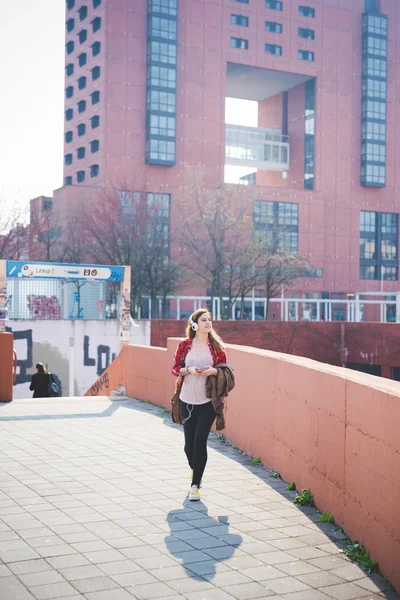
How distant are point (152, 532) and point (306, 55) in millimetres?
77393

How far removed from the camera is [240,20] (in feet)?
244

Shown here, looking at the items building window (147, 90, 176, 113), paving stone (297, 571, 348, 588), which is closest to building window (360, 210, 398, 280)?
building window (147, 90, 176, 113)

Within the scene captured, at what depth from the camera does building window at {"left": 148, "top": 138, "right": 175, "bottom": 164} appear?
68.3 m

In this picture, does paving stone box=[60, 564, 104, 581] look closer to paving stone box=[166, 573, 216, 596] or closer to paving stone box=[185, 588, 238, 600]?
paving stone box=[166, 573, 216, 596]

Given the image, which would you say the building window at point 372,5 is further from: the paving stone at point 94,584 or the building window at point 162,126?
the paving stone at point 94,584

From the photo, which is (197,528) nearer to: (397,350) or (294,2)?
(397,350)

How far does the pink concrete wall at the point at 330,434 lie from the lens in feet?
16.9

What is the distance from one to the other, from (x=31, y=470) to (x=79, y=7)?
72581 millimetres

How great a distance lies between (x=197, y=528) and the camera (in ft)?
19.6

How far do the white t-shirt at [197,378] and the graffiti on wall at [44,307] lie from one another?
20905 millimetres

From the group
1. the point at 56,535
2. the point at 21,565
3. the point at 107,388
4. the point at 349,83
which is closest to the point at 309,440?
the point at 56,535

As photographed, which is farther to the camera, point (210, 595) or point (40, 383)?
point (40, 383)

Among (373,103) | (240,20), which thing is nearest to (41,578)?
(240,20)

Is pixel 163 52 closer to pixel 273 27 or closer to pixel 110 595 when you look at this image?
pixel 273 27
